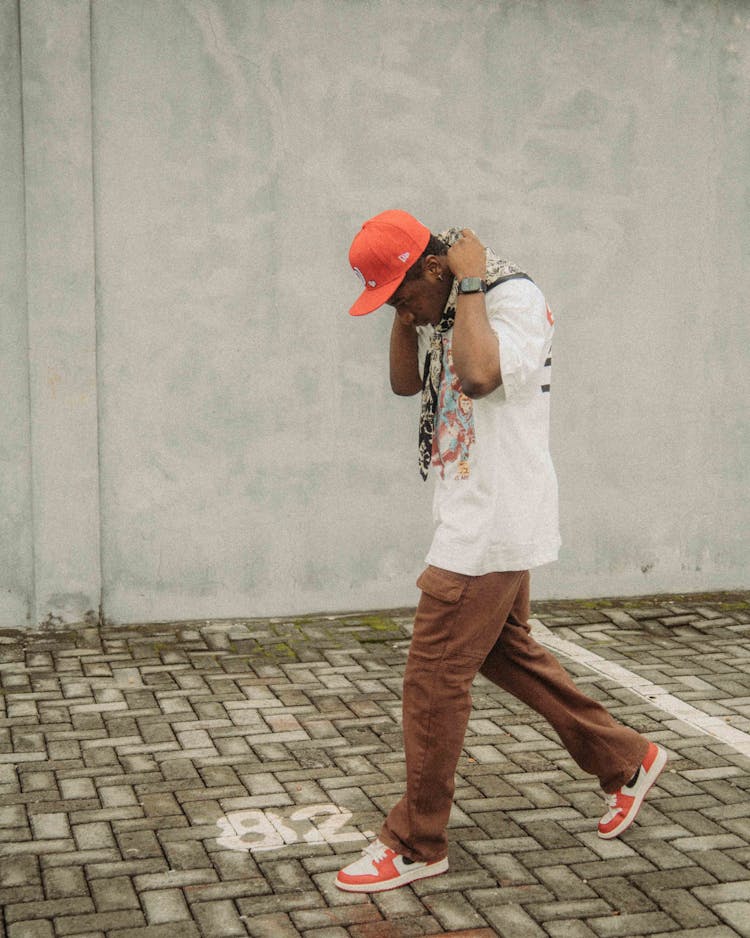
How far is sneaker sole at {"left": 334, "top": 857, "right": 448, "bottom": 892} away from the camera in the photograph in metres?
3.74

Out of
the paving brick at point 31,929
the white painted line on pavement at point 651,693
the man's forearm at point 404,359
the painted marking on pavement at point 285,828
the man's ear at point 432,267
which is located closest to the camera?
the paving brick at point 31,929

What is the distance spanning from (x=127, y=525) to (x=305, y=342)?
1.30 m

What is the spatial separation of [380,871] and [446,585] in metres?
0.88

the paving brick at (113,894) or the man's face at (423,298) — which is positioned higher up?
the man's face at (423,298)

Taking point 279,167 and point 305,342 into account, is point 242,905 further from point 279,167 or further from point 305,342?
point 279,167

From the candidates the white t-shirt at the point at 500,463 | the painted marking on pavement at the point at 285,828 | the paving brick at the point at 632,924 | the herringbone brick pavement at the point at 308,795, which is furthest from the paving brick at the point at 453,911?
the white t-shirt at the point at 500,463

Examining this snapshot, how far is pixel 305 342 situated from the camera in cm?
659

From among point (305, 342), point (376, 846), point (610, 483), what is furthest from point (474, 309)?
point (610, 483)

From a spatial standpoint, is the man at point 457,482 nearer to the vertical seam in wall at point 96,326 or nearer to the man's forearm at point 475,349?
the man's forearm at point 475,349

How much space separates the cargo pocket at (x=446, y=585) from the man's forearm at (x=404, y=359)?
658mm

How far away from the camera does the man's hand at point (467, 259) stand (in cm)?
360

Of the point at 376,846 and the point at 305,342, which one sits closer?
the point at 376,846

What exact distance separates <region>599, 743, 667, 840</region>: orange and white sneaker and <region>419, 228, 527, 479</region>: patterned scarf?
1208 millimetres

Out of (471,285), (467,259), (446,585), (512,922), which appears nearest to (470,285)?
(471,285)
